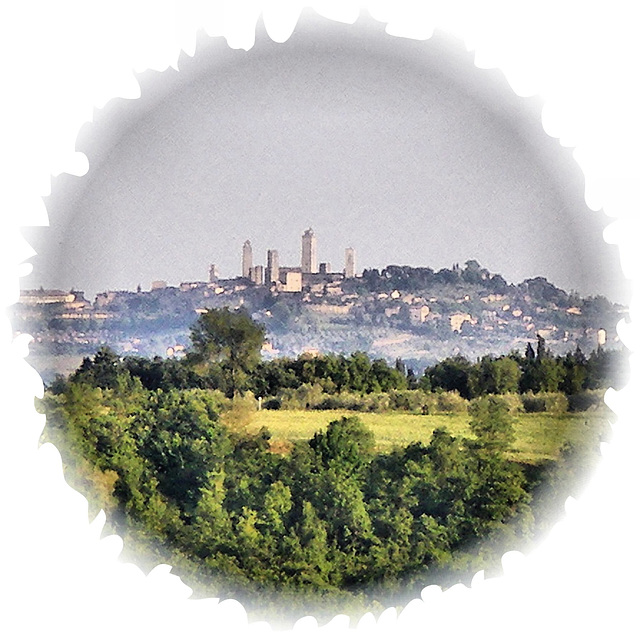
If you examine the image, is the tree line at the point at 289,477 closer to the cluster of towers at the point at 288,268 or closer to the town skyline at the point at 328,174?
the cluster of towers at the point at 288,268

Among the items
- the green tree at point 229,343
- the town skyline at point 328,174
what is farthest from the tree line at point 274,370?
the town skyline at point 328,174

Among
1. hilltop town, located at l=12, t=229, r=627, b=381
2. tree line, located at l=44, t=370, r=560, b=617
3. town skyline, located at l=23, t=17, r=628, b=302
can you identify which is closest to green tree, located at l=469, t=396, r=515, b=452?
tree line, located at l=44, t=370, r=560, b=617

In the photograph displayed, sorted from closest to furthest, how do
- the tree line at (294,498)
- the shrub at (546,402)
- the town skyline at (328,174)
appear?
the town skyline at (328,174)
the tree line at (294,498)
the shrub at (546,402)

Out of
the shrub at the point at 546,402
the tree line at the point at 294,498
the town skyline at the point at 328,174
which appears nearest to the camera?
the town skyline at the point at 328,174

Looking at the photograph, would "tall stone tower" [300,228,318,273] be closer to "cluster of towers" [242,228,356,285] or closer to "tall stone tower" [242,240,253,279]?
"cluster of towers" [242,228,356,285]

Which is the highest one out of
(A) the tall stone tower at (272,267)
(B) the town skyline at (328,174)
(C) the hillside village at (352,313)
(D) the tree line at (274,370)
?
(B) the town skyline at (328,174)

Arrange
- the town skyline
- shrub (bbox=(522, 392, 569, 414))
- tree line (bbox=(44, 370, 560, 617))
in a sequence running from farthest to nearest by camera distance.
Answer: shrub (bbox=(522, 392, 569, 414)), tree line (bbox=(44, 370, 560, 617)), the town skyline

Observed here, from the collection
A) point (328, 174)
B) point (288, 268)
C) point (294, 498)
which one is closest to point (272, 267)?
point (288, 268)

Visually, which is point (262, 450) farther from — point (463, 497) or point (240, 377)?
point (463, 497)
